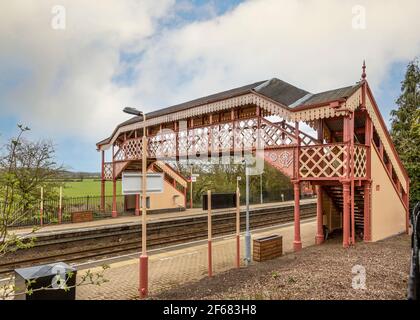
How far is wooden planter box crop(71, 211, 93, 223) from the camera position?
1750cm

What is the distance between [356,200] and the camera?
11727mm

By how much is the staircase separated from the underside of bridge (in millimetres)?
35

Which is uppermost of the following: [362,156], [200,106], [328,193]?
[200,106]

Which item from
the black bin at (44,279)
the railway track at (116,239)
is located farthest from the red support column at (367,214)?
the black bin at (44,279)

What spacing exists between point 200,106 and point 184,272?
7.50 metres

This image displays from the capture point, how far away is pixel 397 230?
39.7 feet

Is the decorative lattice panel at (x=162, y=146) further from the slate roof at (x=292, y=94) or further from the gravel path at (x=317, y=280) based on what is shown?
Result: the gravel path at (x=317, y=280)

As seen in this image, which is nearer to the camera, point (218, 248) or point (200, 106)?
point (218, 248)

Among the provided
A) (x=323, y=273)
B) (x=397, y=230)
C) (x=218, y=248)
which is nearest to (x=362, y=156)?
(x=397, y=230)

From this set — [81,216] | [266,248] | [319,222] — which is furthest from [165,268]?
[81,216]
